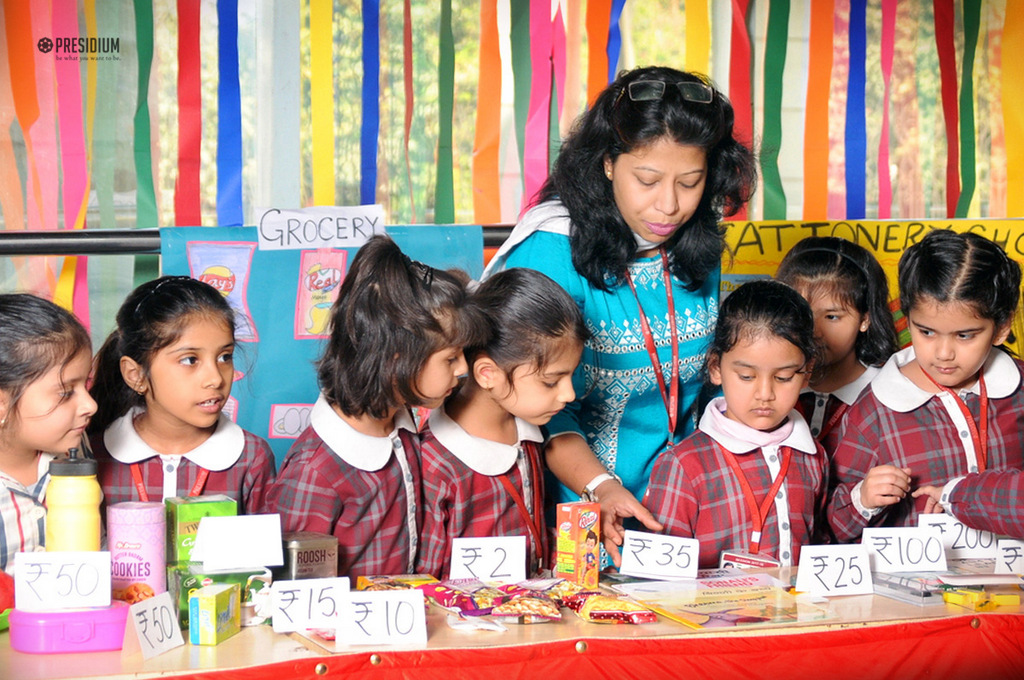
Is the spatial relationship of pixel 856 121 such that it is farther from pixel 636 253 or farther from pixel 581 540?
pixel 581 540

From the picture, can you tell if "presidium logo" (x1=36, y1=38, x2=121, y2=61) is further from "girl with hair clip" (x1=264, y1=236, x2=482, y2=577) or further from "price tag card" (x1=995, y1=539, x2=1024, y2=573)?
"price tag card" (x1=995, y1=539, x2=1024, y2=573)

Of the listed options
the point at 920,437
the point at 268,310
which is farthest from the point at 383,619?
the point at 268,310

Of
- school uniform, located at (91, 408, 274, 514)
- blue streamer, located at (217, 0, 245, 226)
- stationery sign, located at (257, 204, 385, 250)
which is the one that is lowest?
school uniform, located at (91, 408, 274, 514)

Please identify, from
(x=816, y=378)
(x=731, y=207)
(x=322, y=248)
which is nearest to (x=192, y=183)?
(x=322, y=248)

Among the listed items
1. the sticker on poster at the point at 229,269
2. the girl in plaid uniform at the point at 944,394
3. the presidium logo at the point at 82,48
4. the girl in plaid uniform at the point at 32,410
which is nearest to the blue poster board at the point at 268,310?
the sticker on poster at the point at 229,269

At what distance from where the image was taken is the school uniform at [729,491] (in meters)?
2.38

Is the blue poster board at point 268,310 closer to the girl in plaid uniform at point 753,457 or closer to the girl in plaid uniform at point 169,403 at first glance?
the girl in plaid uniform at point 169,403

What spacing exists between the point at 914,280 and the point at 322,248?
184cm

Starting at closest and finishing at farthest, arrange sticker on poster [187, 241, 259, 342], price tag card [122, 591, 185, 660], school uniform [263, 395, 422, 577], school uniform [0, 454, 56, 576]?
price tag card [122, 591, 185, 660], school uniform [0, 454, 56, 576], school uniform [263, 395, 422, 577], sticker on poster [187, 241, 259, 342]

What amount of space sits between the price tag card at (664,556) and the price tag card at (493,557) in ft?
0.71

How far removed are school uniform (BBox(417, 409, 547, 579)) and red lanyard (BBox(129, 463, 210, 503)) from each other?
1.62 ft

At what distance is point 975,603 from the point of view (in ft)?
6.11

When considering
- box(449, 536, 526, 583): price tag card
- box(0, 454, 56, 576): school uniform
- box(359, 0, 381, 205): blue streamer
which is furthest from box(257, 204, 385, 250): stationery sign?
box(449, 536, 526, 583): price tag card

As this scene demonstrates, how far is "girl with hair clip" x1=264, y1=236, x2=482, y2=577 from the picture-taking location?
2197 mm
